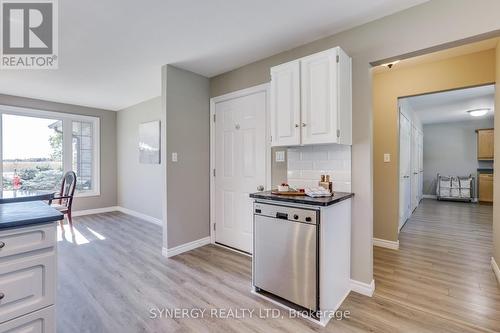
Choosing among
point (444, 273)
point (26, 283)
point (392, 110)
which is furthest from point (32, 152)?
point (444, 273)

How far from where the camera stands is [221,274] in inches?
101

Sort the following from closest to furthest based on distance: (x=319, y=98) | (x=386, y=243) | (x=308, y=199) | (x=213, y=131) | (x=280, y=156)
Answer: (x=308, y=199)
(x=319, y=98)
(x=280, y=156)
(x=386, y=243)
(x=213, y=131)

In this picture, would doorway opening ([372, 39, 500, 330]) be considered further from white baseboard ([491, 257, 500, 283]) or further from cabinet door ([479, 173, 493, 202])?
cabinet door ([479, 173, 493, 202])

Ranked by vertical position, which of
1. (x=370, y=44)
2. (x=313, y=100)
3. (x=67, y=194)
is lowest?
(x=67, y=194)

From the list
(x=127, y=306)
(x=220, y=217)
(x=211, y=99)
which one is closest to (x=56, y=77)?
(x=211, y=99)

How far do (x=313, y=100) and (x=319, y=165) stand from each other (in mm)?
691

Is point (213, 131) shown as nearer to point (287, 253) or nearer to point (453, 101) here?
point (287, 253)

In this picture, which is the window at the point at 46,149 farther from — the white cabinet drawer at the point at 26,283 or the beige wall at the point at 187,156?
the white cabinet drawer at the point at 26,283

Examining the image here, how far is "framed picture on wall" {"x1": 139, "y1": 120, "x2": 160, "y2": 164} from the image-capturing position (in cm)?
454

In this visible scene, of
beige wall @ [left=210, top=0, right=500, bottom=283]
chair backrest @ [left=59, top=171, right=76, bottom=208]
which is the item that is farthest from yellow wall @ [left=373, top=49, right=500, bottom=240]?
chair backrest @ [left=59, top=171, right=76, bottom=208]

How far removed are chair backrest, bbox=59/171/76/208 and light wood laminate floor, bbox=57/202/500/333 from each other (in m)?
0.69

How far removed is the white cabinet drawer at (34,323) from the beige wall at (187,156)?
176 cm

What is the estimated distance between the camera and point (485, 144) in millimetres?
6703

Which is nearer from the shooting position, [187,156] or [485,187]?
[187,156]
